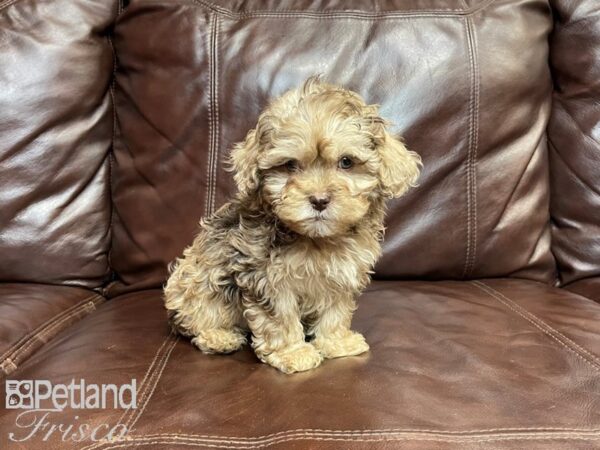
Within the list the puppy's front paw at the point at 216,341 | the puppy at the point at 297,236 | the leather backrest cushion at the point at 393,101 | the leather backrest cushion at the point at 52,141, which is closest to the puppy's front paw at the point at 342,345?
the puppy at the point at 297,236

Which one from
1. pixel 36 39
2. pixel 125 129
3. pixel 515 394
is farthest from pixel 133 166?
pixel 515 394

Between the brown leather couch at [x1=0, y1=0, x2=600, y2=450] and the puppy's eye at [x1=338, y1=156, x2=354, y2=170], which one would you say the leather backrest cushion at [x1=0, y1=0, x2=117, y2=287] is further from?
the puppy's eye at [x1=338, y1=156, x2=354, y2=170]

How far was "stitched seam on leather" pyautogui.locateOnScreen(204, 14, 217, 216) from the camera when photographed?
2.73 m

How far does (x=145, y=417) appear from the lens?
172cm

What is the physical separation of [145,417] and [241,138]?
1.32 meters

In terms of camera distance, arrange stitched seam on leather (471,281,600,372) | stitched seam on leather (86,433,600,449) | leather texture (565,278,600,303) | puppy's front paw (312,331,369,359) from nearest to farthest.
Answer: stitched seam on leather (86,433,600,449) → stitched seam on leather (471,281,600,372) → puppy's front paw (312,331,369,359) → leather texture (565,278,600,303)

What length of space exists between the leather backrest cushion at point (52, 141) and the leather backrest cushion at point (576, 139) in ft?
6.24

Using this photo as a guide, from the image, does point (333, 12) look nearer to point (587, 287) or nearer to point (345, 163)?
point (345, 163)

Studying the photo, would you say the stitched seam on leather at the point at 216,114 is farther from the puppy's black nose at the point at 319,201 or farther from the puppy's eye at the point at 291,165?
the puppy's black nose at the point at 319,201

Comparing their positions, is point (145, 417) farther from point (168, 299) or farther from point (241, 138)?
point (241, 138)

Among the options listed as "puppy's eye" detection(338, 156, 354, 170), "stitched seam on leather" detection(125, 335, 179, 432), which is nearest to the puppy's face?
"puppy's eye" detection(338, 156, 354, 170)

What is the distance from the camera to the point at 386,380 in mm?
1896

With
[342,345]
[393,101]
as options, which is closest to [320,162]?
[342,345]

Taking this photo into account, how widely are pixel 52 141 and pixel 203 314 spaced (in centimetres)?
109
